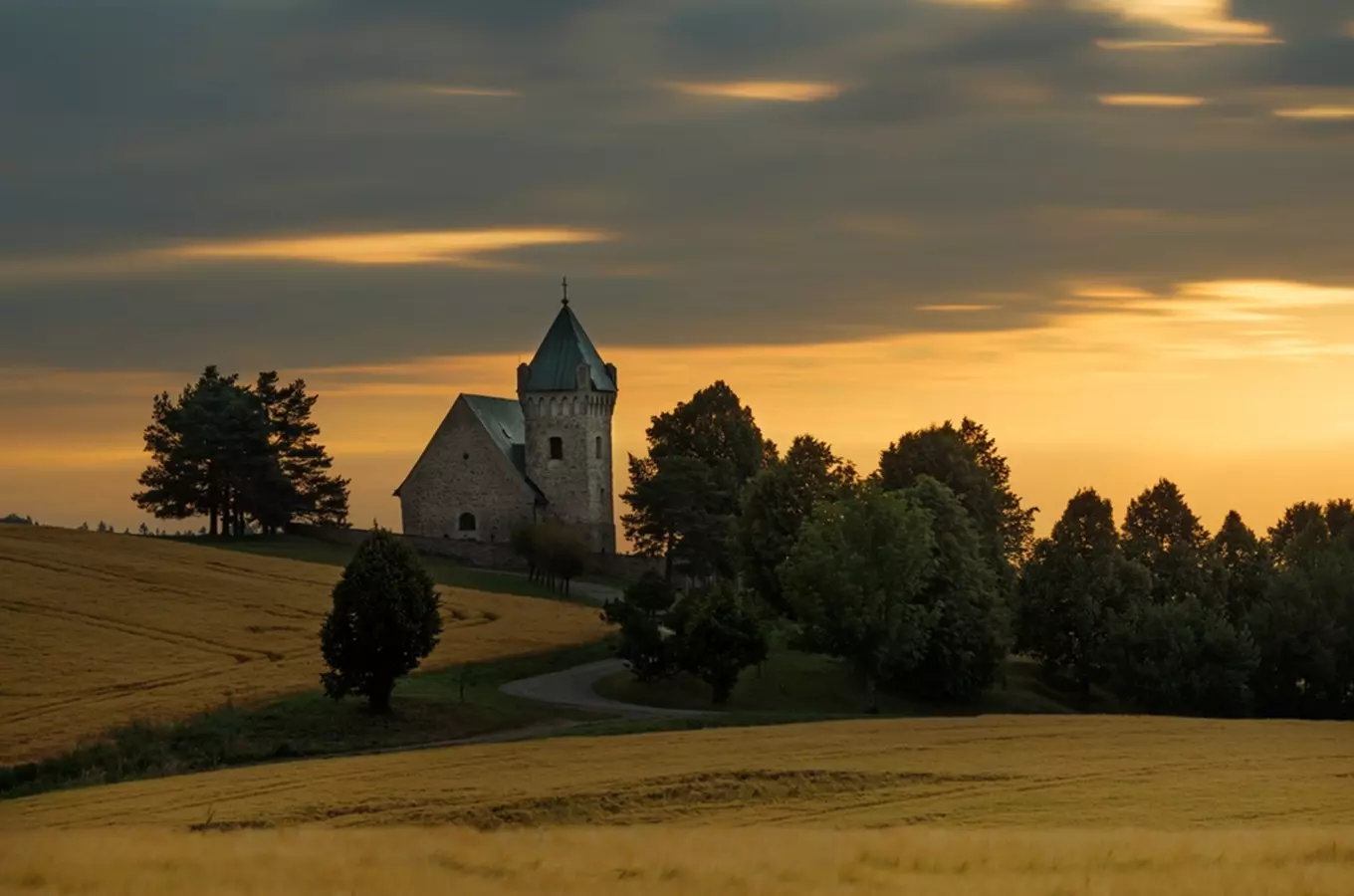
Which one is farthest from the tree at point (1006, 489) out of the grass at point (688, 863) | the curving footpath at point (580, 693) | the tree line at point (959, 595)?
the grass at point (688, 863)

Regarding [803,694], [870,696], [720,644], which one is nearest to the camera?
[720,644]

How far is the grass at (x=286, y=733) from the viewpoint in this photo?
5497 cm

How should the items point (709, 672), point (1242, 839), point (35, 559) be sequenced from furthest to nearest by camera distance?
1. point (35, 559)
2. point (709, 672)
3. point (1242, 839)

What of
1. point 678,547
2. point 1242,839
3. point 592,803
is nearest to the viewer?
point 1242,839

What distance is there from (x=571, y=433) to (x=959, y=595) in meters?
51.9

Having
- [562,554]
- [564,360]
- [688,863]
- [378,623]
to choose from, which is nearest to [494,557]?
[562,554]

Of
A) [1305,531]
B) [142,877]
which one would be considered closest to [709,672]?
[142,877]

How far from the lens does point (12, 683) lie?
2640 inches

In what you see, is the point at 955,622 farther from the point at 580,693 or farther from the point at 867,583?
the point at 580,693

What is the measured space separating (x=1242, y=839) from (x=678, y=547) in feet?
294

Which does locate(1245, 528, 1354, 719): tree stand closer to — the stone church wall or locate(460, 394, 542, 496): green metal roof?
the stone church wall

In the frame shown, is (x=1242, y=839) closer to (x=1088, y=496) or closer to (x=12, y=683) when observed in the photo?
(x=12, y=683)

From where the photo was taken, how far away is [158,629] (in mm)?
81938

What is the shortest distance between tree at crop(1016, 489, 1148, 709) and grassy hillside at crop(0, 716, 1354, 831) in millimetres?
37552
